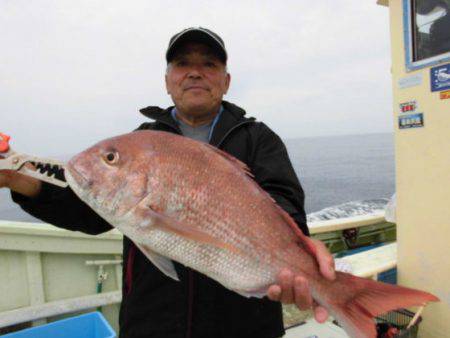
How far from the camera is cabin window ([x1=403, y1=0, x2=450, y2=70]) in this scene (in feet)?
9.98

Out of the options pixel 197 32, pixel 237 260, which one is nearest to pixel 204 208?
pixel 237 260

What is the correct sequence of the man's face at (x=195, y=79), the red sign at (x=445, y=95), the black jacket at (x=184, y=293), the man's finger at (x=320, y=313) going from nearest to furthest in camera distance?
the man's finger at (x=320, y=313)
the black jacket at (x=184, y=293)
the man's face at (x=195, y=79)
the red sign at (x=445, y=95)

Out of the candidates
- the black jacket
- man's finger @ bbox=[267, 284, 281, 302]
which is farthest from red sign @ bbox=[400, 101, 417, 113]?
man's finger @ bbox=[267, 284, 281, 302]

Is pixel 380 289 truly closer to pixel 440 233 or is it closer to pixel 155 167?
pixel 155 167

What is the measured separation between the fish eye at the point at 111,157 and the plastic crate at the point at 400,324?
284cm

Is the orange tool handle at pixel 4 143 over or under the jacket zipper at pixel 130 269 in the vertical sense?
over

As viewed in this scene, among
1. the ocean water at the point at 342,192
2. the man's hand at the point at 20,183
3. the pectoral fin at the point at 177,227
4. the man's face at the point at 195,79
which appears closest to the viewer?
the pectoral fin at the point at 177,227

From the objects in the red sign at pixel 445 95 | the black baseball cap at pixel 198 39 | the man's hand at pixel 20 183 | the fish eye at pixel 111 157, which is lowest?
the man's hand at pixel 20 183

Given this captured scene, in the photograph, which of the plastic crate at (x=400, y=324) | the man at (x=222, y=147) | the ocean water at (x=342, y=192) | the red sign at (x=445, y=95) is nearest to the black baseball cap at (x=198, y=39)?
the man at (x=222, y=147)

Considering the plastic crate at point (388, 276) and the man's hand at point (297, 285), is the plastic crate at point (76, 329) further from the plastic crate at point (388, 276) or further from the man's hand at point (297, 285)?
the plastic crate at point (388, 276)

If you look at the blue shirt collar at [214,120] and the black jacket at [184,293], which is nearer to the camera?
the black jacket at [184,293]

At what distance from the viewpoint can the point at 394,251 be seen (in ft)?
13.7

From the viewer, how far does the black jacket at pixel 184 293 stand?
6.03 ft

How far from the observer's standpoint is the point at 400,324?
3447 mm
